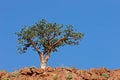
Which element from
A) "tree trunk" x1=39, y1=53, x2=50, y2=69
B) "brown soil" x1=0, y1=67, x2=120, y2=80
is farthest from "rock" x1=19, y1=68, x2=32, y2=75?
"tree trunk" x1=39, y1=53, x2=50, y2=69

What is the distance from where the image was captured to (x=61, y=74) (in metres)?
54.1

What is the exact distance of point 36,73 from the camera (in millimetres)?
55469

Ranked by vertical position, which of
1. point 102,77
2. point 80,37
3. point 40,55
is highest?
point 80,37

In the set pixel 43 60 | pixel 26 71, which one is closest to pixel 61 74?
pixel 26 71

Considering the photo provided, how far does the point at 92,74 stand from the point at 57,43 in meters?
12.4

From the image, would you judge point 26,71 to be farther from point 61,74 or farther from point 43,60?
point 43,60

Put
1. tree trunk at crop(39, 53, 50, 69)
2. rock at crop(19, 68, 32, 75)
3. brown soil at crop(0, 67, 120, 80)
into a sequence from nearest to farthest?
1. brown soil at crop(0, 67, 120, 80)
2. rock at crop(19, 68, 32, 75)
3. tree trunk at crop(39, 53, 50, 69)

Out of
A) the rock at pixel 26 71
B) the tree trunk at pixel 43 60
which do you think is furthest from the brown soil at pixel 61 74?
the tree trunk at pixel 43 60

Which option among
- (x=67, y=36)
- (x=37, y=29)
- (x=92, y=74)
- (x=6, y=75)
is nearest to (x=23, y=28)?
(x=37, y=29)

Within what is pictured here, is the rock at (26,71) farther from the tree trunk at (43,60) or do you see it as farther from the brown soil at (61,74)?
the tree trunk at (43,60)

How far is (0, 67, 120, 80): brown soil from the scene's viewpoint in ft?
175

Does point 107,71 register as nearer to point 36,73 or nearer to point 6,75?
point 36,73

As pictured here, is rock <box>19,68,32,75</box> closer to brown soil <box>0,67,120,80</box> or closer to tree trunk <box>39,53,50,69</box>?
brown soil <box>0,67,120,80</box>

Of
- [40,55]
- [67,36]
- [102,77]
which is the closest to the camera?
[102,77]
